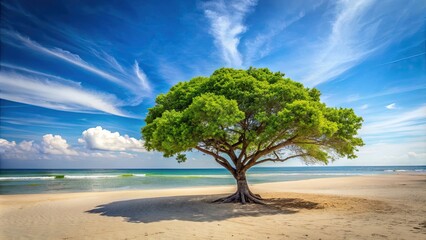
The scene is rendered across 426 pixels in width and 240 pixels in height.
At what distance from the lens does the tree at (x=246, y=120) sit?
1136 cm

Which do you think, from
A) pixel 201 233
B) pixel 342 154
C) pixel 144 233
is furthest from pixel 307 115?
pixel 144 233

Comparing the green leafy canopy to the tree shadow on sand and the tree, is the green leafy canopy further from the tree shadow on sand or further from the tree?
the tree shadow on sand

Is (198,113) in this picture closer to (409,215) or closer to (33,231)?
(33,231)

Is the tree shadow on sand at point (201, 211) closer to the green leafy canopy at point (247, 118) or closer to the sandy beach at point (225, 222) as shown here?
the sandy beach at point (225, 222)

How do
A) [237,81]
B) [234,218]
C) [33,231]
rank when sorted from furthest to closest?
[237,81]
[234,218]
[33,231]

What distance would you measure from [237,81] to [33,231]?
10135 millimetres

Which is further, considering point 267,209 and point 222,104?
point 267,209

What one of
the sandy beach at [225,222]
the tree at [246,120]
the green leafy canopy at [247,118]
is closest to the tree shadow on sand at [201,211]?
the sandy beach at [225,222]

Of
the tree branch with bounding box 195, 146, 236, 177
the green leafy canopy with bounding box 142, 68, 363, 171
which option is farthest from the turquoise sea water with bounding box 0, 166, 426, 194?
the green leafy canopy with bounding box 142, 68, 363, 171

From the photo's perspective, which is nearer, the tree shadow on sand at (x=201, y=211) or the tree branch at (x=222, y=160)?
the tree shadow on sand at (x=201, y=211)

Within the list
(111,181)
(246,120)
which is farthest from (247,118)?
(111,181)

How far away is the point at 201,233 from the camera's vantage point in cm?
810

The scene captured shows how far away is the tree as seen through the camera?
1136 cm

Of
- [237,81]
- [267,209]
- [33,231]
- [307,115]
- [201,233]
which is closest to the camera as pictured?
[201,233]
